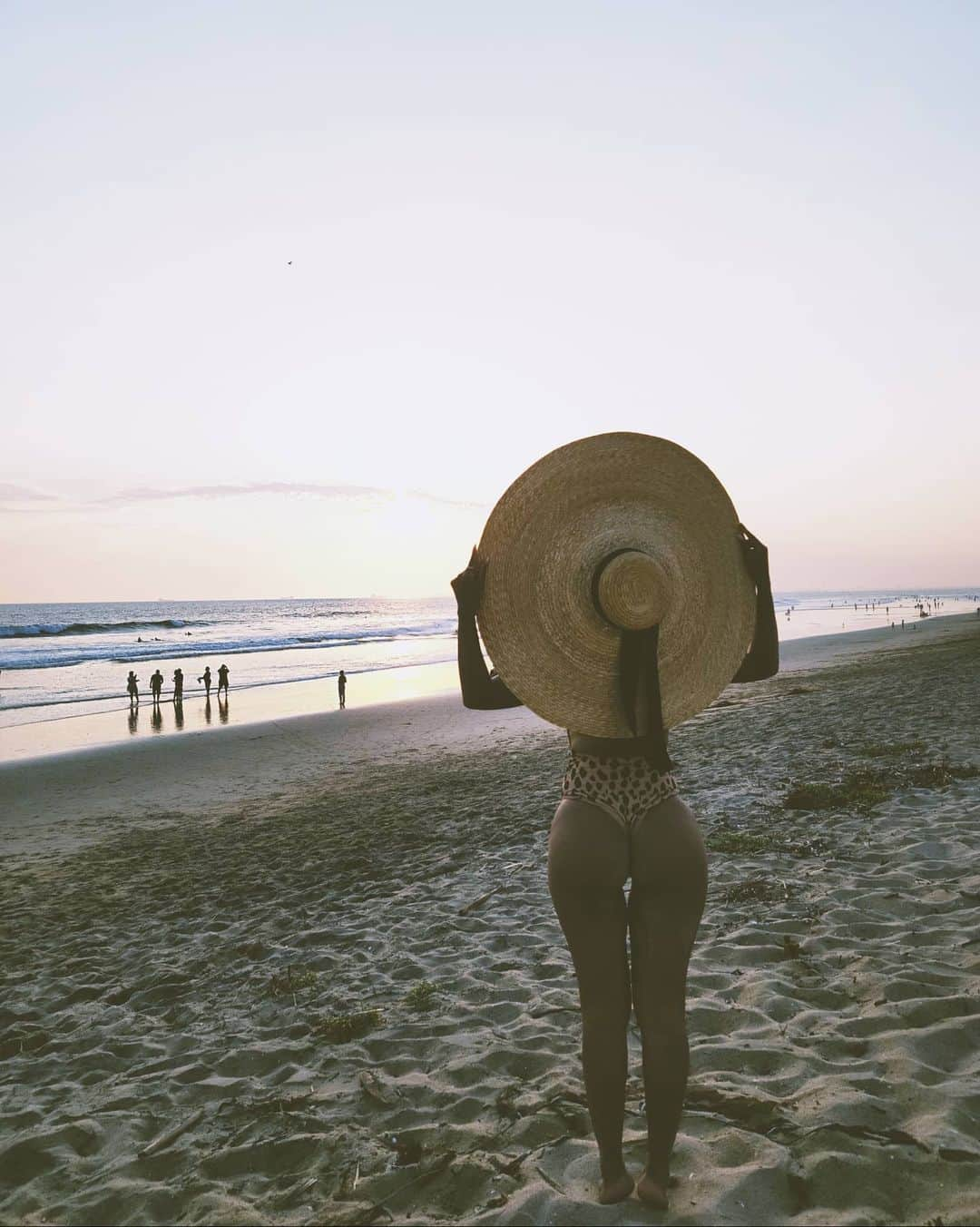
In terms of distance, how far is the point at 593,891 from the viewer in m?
2.69

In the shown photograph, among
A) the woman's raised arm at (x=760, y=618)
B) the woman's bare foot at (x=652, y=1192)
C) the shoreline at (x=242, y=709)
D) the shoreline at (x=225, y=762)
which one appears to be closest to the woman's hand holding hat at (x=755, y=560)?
A: the woman's raised arm at (x=760, y=618)

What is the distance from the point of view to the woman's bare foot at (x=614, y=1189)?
285 cm

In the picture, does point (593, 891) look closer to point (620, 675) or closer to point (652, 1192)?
point (620, 675)

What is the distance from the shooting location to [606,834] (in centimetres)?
269

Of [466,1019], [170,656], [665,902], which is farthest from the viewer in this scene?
[170,656]

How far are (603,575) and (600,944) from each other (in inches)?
51.7

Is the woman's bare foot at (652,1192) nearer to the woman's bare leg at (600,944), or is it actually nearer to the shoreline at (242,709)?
the woman's bare leg at (600,944)

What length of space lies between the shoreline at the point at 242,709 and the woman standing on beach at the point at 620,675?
1812cm

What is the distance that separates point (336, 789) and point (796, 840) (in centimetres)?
809

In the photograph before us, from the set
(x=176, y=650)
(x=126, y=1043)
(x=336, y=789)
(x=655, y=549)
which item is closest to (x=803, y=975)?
(x=655, y=549)

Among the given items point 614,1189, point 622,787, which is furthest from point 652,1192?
point 622,787

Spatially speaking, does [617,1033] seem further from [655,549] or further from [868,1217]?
[655,549]

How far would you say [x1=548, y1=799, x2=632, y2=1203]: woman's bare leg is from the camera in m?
2.69

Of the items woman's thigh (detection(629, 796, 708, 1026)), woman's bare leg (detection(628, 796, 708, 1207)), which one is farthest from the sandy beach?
woman's thigh (detection(629, 796, 708, 1026))
